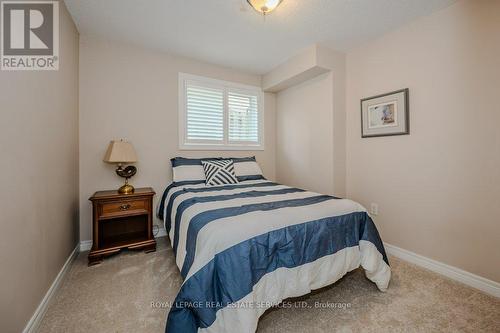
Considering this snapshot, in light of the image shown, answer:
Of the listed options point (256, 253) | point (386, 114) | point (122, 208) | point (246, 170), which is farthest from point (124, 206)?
point (386, 114)

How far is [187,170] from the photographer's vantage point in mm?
2744

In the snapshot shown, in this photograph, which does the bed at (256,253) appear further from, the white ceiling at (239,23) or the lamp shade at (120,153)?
the white ceiling at (239,23)

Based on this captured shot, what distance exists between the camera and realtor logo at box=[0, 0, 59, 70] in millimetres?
1253

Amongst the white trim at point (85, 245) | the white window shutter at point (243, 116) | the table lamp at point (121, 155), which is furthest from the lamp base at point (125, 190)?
the white window shutter at point (243, 116)

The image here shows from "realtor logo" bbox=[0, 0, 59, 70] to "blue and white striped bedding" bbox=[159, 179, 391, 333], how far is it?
1.45 m

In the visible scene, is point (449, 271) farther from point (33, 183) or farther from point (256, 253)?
point (33, 183)

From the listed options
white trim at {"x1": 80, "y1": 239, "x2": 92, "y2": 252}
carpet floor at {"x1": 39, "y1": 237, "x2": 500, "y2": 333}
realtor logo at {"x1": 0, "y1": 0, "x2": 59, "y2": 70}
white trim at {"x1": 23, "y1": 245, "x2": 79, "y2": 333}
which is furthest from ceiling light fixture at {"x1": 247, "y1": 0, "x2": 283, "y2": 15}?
white trim at {"x1": 80, "y1": 239, "x2": 92, "y2": 252}

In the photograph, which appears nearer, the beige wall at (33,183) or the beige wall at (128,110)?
the beige wall at (33,183)

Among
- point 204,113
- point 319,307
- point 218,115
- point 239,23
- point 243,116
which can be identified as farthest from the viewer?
point 243,116

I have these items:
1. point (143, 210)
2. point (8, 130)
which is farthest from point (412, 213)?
point (8, 130)

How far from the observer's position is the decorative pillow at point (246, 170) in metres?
2.96

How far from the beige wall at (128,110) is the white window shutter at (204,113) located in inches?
7.7

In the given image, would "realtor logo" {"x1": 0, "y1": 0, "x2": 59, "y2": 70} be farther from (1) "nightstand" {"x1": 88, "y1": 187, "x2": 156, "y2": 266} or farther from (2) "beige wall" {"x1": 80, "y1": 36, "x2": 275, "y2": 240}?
(1) "nightstand" {"x1": 88, "y1": 187, "x2": 156, "y2": 266}

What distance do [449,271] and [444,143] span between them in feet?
3.86
